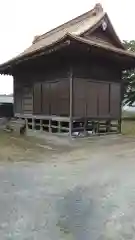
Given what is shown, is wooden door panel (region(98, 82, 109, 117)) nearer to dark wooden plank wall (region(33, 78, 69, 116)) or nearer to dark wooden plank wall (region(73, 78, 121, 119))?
dark wooden plank wall (region(73, 78, 121, 119))

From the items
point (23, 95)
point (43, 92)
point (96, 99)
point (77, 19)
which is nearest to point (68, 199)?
point (96, 99)

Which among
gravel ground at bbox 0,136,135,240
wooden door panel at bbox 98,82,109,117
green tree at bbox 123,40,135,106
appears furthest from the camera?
green tree at bbox 123,40,135,106

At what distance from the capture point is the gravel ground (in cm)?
370

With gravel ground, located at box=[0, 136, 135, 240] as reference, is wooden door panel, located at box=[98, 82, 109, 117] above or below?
above

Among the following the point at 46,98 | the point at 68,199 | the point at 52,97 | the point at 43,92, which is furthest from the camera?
the point at 43,92

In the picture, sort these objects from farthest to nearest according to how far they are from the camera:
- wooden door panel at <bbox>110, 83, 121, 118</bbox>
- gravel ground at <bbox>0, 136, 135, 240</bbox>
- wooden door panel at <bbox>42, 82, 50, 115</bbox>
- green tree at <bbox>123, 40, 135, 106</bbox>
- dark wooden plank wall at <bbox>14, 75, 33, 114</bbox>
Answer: green tree at <bbox>123, 40, 135, 106</bbox>
dark wooden plank wall at <bbox>14, 75, 33, 114</bbox>
wooden door panel at <bbox>110, 83, 121, 118</bbox>
wooden door panel at <bbox>42, 82, 50, 115</bbox>
gravel ground at <bbox>0, 136, 135, 240</bbox>

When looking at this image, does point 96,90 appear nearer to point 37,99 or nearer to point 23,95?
point 37,99

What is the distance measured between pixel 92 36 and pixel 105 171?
10116mm

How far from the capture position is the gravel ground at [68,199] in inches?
146

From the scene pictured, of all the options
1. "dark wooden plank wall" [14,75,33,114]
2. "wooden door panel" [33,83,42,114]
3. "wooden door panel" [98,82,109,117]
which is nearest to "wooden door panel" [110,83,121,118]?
"wooden door panel" [98,82,109,117]

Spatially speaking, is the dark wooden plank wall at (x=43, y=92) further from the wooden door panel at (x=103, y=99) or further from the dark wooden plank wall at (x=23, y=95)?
the wooden door panel at (x=103, y=99)

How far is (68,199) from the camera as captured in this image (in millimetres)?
4934

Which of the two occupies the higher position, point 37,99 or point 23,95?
point 23,95

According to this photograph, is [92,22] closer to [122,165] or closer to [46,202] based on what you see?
[122,165]
